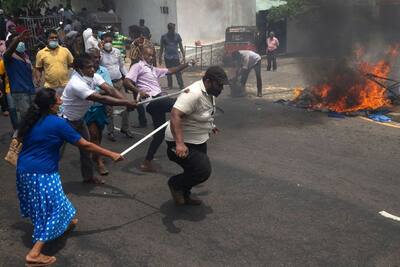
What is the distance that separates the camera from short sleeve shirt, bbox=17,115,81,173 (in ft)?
13.2

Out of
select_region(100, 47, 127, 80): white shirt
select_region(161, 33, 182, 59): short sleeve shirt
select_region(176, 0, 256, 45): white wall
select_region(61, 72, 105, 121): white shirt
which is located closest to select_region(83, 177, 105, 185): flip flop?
select_region(61, 72, 105, 121): white shirt

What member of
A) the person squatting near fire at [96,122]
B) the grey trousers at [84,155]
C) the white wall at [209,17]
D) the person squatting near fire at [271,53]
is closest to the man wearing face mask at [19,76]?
the person squatting near fire at [96,122]

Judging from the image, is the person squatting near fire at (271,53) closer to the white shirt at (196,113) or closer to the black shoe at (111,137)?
the black shoe at (111,137)

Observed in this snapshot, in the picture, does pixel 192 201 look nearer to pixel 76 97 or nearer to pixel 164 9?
pixel 76 97

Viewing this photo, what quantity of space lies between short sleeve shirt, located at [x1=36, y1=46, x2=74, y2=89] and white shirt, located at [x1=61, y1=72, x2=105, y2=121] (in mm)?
2411

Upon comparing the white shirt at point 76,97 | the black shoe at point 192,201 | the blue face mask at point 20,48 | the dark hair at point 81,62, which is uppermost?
the blue face mask at point 20,48

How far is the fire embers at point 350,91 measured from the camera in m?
10.4

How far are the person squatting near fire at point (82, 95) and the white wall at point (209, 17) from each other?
15.7 metres

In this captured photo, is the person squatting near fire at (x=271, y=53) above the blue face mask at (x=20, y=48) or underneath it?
underneath

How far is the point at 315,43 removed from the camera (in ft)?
43.3

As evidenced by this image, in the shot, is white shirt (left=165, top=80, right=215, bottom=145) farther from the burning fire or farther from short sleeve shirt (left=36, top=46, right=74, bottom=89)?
the burning fire

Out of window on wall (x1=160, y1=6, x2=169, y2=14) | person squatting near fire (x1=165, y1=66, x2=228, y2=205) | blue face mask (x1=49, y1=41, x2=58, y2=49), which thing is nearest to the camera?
person squatting near fire (x1=165, y1=66, x2=228, y2=205)

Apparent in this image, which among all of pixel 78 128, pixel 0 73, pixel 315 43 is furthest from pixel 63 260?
pixel 315 43

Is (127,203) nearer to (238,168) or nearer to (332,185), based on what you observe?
(238,168)
